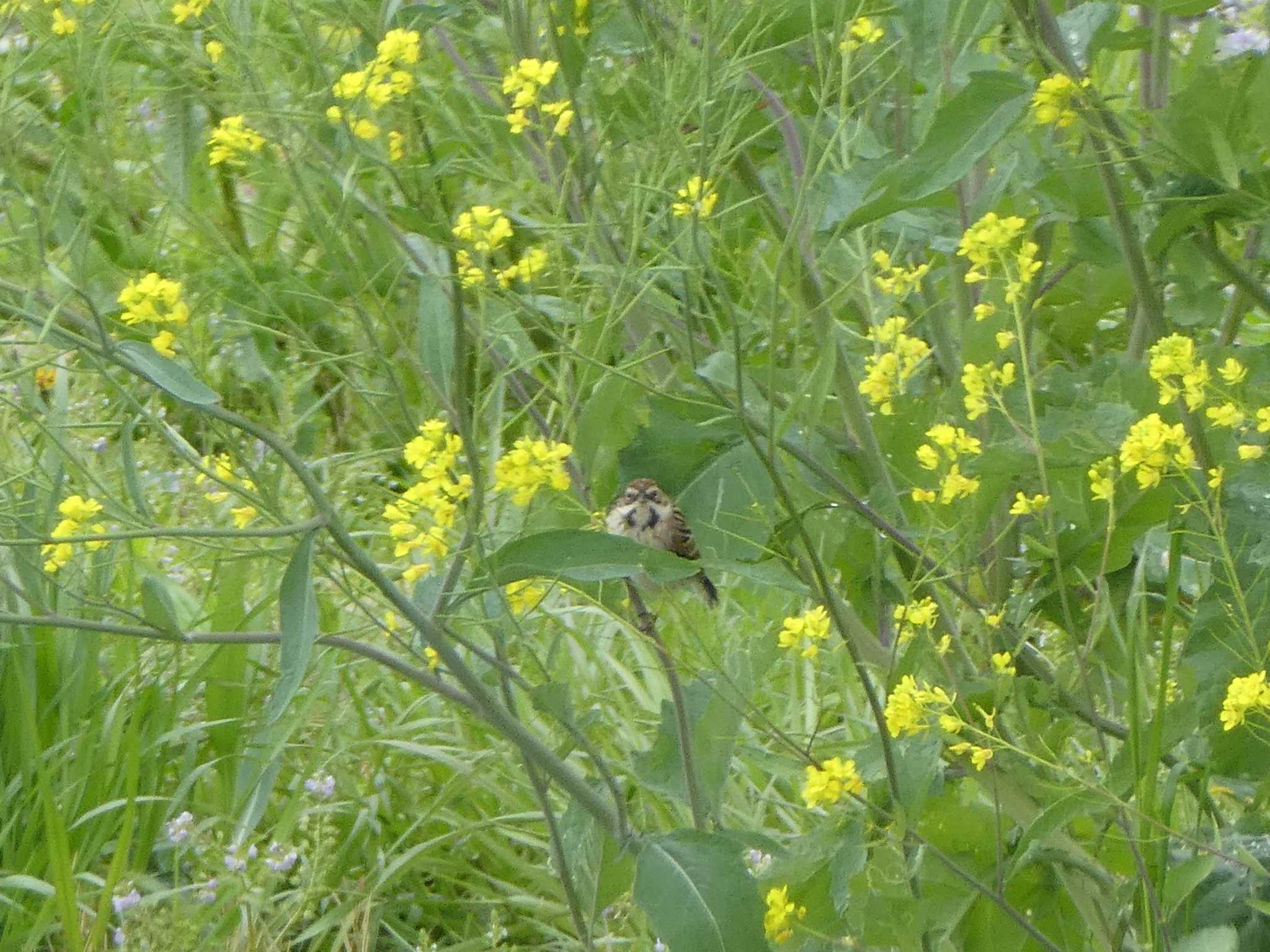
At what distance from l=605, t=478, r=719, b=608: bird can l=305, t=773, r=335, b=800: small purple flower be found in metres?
0.65

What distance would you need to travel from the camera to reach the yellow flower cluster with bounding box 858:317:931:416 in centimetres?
180

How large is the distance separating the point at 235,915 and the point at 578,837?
956 millimetres

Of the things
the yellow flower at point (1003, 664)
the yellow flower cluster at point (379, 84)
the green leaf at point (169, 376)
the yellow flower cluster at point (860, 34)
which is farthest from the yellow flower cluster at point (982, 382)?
the green leaf at point (169, 376)

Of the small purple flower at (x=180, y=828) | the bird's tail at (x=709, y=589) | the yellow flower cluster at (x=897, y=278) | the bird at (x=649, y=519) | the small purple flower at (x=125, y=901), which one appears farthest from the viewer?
the bird's tail at (x=709, y=589)

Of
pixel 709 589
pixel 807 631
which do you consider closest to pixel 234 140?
pixel 807 631

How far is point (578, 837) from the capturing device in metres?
1.93

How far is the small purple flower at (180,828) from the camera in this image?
107 inches

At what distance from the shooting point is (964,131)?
1569 millimetres

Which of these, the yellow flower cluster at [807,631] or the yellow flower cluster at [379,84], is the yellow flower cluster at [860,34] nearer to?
the yellow flower cluster at [379,84]

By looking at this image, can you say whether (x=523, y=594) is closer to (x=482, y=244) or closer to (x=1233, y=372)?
(x=482, y=244)

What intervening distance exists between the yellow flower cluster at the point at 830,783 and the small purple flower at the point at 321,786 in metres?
1.39

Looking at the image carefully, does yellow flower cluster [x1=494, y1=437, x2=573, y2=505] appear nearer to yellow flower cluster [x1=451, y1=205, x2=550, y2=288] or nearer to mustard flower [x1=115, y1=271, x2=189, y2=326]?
yellow flower cluster [x1=451, y1=205, x2=550, y2=288]

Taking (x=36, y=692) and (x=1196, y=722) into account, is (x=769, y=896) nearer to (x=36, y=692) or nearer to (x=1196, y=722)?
(x=1196, y=722)

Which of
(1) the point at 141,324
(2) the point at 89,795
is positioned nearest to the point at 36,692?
(2) the point at 89,795
